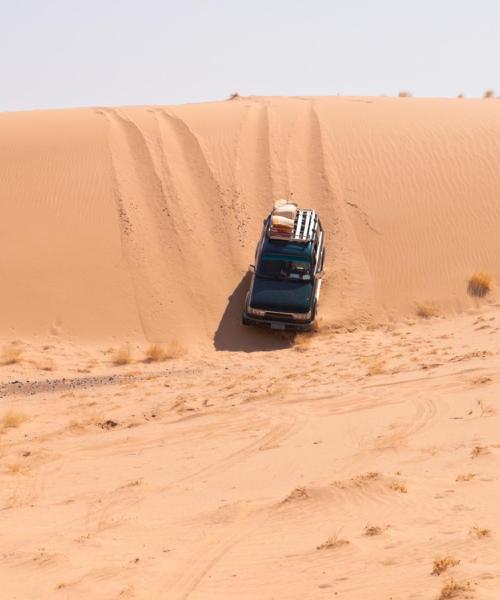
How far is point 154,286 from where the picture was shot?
2242 cm

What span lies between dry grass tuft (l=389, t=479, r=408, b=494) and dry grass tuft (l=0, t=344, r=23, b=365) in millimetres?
11308

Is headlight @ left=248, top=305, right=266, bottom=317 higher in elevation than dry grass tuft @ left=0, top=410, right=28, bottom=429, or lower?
higher

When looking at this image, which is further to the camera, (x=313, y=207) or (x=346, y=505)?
(x=313, y=207)

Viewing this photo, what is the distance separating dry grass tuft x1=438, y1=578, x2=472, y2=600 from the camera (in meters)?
6.74

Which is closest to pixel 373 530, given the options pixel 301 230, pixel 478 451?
pixel 478 451

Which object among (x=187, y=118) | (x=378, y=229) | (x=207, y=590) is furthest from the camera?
(x=187, y=118)

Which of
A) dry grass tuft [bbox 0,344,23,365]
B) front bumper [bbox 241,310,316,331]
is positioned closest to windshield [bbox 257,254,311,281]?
front bumper [bbox 241,310,316,331]

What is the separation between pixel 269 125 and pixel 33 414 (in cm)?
1571

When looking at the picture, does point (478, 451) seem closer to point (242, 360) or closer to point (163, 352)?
point (242, 360)

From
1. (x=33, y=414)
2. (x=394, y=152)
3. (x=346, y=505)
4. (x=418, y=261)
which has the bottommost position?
(x=33, y=414)

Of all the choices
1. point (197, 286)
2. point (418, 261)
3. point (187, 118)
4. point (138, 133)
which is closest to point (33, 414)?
point (197, 286)

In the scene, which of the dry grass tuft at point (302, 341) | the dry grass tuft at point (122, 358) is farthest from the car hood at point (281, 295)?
the dry grass tuft at point (122, 358)

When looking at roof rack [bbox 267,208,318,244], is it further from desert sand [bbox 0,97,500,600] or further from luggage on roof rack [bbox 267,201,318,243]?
desert sand [bbox 0,97,500,600]

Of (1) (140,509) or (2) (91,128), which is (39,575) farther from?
(2) (91,128)
